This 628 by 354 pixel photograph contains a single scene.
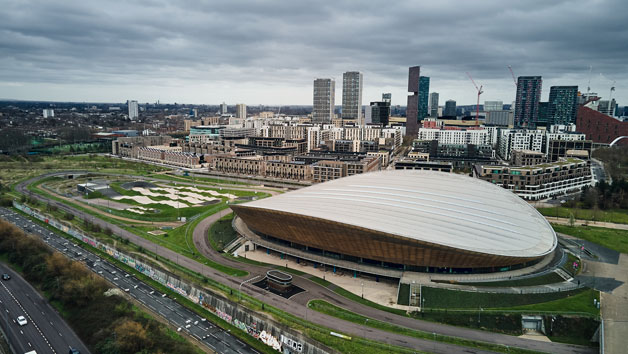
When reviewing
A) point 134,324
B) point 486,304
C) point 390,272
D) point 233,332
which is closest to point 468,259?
point 486,304

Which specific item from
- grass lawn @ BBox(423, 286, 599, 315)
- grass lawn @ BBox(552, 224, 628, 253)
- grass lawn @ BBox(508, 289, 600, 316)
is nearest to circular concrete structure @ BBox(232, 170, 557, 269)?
grass lawn @ BBox(423, 286, 599, 315)

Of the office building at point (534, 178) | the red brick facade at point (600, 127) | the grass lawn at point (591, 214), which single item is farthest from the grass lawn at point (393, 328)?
the red brick facade at point (600, 127)

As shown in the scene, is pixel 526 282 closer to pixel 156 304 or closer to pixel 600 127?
pixel 156 304

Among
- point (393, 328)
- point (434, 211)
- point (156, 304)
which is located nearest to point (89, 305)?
point (156, 304)

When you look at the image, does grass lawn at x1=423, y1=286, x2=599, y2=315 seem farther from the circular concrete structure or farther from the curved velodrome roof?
the curved velodrome roof

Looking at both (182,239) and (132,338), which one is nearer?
(132,338)

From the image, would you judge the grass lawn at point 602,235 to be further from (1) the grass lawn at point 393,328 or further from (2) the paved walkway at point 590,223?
(1) the grass lawn at point 393,328
